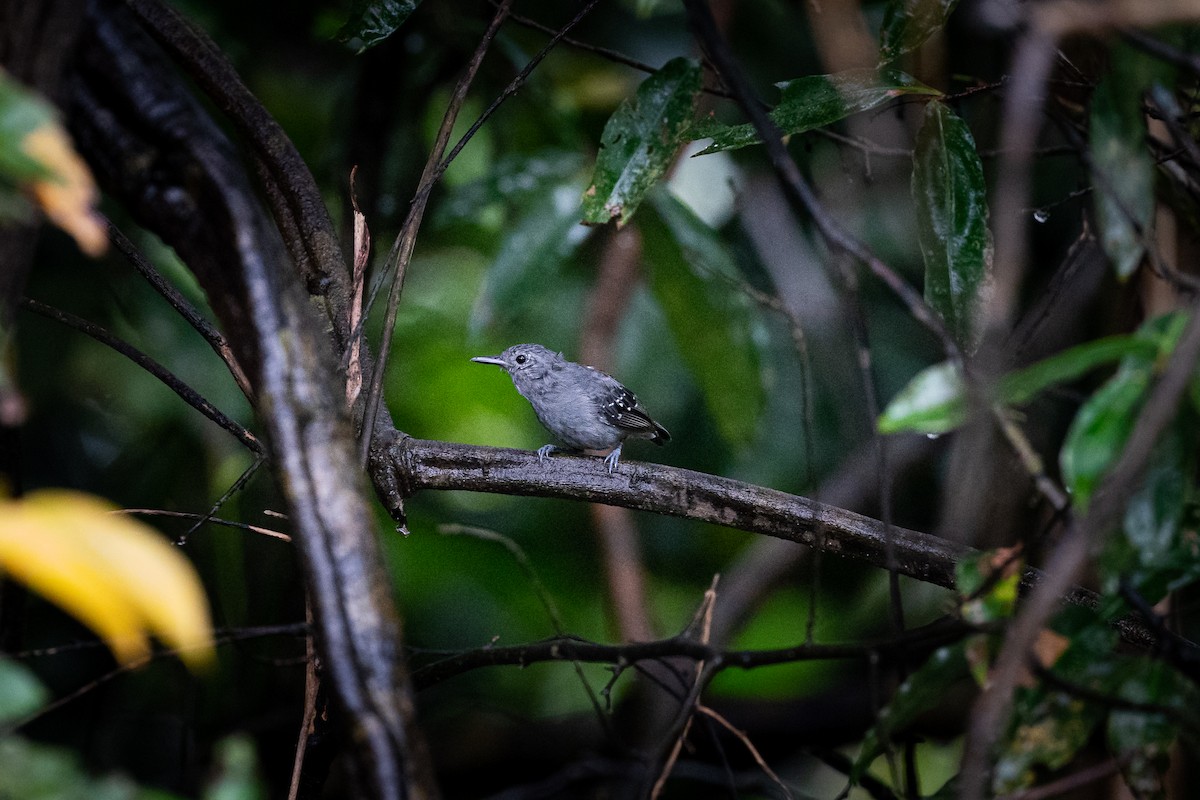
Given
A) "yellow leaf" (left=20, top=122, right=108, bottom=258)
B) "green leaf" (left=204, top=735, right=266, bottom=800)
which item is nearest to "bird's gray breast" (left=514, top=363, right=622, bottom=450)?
"green leaf" (left=204, top=735, right=266, bottom=800)

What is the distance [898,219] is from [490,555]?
2997 millimetres

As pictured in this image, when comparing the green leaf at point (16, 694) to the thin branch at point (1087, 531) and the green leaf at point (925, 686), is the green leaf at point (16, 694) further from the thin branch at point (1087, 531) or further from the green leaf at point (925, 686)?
the green leaf at point (925, 686)

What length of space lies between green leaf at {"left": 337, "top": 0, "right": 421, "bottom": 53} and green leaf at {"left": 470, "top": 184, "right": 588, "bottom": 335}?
1.27 m

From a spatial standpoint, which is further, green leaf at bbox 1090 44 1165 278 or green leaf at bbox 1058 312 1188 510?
green leaf at bbox 1090 44 1165 278

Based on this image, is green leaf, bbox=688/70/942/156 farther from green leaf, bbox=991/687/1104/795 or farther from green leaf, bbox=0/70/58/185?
green leaf, bbox=0/70/58/185

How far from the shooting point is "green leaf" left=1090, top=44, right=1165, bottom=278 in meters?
1.66

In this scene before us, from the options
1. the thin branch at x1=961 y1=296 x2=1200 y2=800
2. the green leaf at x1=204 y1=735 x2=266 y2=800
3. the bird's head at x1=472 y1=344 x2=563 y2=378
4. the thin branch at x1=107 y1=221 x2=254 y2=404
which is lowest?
the green leaf at x1=204 y1=735 x2=266 y2=800

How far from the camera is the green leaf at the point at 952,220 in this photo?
87.0 inches

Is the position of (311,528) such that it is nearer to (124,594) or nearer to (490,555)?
(124,594)

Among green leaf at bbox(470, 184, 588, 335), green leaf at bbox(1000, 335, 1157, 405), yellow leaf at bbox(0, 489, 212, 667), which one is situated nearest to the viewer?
yellow leaf at bbox(0, 489, 212, 667)

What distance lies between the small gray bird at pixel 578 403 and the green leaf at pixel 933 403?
3206 mm

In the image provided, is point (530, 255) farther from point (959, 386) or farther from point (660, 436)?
point (959, 386)

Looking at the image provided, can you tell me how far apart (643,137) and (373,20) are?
0.77 m

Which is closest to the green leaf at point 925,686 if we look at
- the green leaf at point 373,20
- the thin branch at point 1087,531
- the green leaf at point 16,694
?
the thin branch at point 1087,531
